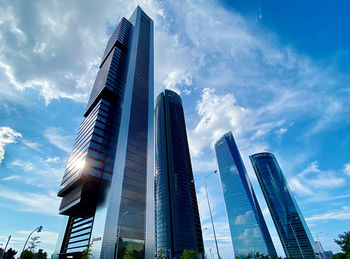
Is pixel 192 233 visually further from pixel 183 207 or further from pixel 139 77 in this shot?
pixel 139 77

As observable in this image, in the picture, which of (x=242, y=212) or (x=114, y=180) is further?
(x=242, y=212)

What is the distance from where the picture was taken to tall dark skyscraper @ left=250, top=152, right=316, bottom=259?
5906 inches

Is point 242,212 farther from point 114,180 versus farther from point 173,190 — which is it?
point 114,180

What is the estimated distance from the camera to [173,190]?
133750 mm

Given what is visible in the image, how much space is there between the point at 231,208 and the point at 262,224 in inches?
1165

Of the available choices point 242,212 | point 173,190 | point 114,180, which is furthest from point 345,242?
point 242,212

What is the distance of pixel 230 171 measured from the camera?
188125 millimetres

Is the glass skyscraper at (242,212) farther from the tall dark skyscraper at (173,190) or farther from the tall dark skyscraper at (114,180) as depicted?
the tall dark skyscraper at (114,180)

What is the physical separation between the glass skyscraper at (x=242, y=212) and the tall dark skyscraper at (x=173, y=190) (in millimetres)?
54085

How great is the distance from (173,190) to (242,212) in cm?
8237

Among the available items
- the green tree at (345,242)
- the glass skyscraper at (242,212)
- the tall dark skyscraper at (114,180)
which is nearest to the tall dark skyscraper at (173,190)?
the glass skyscraper at (242,212)

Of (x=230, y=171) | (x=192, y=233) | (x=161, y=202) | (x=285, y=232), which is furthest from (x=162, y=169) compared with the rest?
(x=285, y=232)

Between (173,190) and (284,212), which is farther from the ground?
(173,190)

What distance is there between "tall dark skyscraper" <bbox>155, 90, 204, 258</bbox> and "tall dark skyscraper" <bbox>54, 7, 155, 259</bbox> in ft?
186
